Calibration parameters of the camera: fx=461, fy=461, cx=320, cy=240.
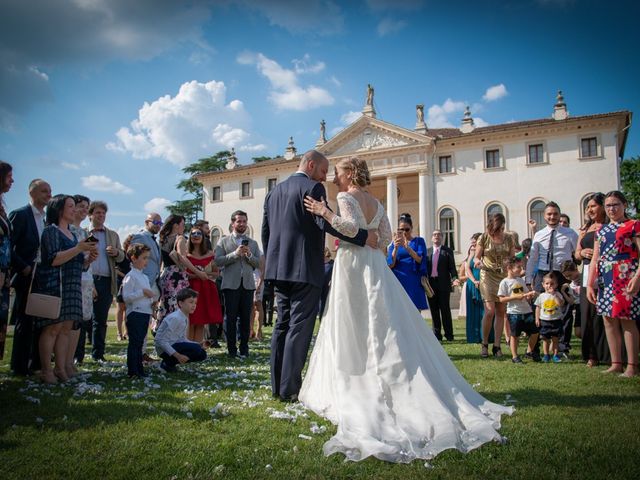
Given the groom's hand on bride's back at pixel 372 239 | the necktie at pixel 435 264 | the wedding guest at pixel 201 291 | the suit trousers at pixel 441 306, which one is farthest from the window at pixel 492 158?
the groom's hand on bride's back at pixel 372 239

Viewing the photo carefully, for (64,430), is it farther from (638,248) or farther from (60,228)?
(638,248)

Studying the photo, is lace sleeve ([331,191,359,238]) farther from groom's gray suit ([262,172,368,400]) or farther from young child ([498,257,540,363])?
young child ([498,257,540,363])

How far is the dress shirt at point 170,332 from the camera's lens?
21.1ft

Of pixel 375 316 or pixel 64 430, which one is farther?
pixel 375 316

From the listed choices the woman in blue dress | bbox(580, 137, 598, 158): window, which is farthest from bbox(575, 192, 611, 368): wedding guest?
bbox(580, 137, 598, 158): window

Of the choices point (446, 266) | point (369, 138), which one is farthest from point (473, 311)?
point (369, 138)

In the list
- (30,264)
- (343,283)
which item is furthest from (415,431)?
(30,264)

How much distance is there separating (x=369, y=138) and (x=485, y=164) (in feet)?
35.4

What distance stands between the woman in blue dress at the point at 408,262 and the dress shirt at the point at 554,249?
2009mm

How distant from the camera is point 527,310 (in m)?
7.30

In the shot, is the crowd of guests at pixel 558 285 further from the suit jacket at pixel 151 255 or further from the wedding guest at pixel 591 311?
the suit jacket at pixel 151 255

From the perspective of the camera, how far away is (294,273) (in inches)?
186

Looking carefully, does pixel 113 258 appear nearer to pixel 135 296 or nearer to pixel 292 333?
pixel 135 296

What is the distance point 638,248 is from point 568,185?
33.2 meters
